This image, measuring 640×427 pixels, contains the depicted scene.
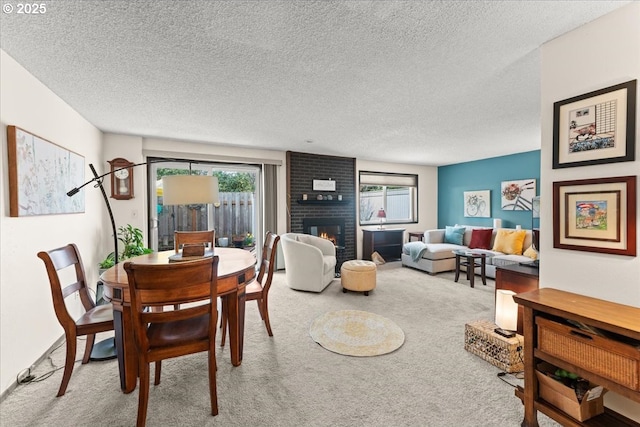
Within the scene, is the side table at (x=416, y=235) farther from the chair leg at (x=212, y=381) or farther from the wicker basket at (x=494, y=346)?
the chair leg at (x=212, y=381)

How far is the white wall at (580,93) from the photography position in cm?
144

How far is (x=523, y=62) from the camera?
6.66 feet

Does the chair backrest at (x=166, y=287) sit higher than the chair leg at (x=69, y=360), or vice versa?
the chair backrest at (x=166, y=287)

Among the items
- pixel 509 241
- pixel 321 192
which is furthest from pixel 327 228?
pixel 509 241

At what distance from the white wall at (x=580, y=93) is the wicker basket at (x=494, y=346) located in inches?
20.8

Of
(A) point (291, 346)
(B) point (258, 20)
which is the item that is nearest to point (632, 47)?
(B) point (258, 20)

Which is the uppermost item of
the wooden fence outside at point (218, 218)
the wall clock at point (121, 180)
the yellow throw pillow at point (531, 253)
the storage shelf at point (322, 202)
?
the wall clock at point (121, 180)

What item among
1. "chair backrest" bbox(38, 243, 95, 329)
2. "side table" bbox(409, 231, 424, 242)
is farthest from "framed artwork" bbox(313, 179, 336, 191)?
"chair backrest" bbox(38, 243, 95, 329)

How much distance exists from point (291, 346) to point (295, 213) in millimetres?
3210

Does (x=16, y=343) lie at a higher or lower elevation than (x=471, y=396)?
higher

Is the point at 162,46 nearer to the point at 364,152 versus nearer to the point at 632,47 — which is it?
the point at 632,47

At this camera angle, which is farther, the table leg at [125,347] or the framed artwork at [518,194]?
the framed artwork at [518,194]

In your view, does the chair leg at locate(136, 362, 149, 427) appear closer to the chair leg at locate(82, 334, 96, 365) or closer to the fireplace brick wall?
the chair leg at locate(82, 334, 96, 365)

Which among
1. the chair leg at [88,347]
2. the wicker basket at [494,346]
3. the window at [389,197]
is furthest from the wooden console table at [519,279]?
the window at [389,197]
